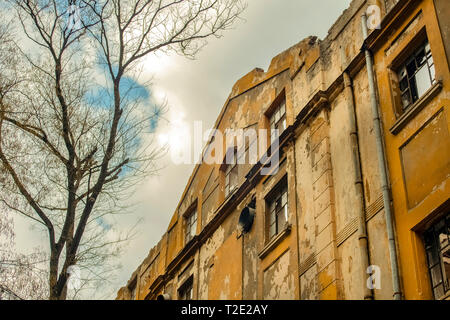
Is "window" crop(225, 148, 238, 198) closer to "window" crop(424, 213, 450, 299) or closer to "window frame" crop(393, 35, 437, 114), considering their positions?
"window frame" crop(393, 35, 437, 114)

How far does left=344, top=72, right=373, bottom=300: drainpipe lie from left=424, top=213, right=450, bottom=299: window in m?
1.21

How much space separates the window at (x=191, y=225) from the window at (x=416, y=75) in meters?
10.5

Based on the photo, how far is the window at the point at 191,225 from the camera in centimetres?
2178

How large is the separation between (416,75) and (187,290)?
11.2 metres

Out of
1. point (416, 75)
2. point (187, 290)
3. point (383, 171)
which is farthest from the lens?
point (187, 290)

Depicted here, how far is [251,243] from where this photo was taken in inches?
658

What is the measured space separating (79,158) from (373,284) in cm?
603

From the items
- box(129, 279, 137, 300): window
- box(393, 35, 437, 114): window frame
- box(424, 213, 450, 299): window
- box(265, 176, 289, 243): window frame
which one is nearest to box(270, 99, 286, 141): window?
box(265, 176, 289, 243): window frame

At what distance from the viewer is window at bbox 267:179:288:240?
1572 centimetres

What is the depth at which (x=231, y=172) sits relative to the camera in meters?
19.7

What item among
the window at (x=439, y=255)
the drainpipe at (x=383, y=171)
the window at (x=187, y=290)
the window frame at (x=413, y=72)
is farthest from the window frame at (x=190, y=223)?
the window at (x=439, y=255)

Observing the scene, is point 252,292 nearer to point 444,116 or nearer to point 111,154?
point 111,154

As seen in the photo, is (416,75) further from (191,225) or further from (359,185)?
(191,225)

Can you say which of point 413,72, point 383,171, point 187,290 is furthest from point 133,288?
point 413,72
